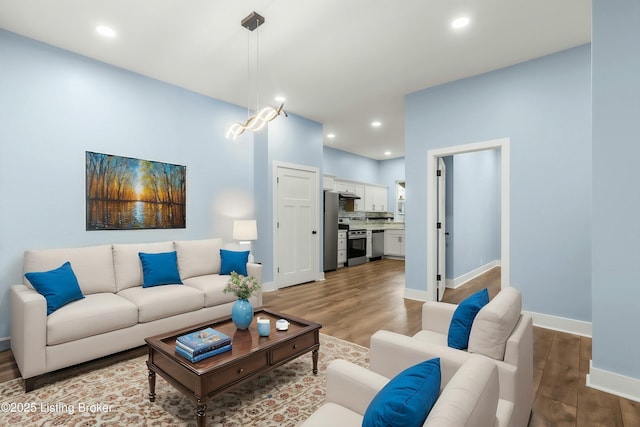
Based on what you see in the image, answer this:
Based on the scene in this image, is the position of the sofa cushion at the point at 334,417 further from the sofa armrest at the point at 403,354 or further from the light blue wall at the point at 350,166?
the light blue wall at the point at 350,166

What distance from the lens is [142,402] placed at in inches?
81.9

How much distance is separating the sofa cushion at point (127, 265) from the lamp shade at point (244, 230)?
1.17m

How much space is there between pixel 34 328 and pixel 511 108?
5031 millimetres

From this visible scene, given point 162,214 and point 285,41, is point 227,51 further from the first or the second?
point 162,214

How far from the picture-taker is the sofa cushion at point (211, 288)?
3.37 m

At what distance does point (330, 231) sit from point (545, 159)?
4229 mm

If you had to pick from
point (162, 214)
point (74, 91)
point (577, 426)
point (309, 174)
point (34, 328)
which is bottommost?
point (577, 426)

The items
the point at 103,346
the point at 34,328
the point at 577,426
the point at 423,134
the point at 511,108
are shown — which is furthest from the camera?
the point at 423,134

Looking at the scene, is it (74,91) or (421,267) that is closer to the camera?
(74,91)

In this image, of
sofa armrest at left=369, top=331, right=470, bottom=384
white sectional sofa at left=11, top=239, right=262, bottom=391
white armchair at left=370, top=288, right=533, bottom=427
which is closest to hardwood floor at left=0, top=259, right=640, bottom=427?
white sectional sofa at left=11, top=239, right=262, bottom=391

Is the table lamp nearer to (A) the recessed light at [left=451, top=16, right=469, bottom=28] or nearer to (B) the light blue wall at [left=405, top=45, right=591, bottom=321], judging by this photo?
(B) the light blue wall at [left=405, top=45, right=591, bottom=321]

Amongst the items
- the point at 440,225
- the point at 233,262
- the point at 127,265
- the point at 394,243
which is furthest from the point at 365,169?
the point at 127,265

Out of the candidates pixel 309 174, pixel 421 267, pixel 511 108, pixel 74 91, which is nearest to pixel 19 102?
pixel 74 91

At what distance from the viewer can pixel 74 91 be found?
3.31 meters
